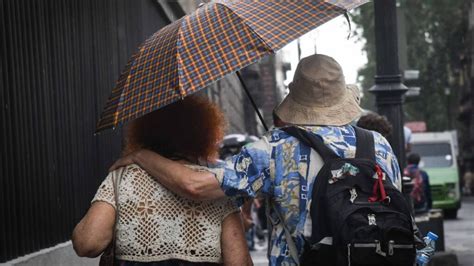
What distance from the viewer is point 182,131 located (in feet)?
14.6

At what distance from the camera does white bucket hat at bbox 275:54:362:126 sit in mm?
4344

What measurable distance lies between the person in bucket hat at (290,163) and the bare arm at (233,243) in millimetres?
121

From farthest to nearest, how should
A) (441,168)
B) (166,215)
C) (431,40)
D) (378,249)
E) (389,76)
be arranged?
1. (431,40)
2. (441,168)
3. (389,76)
4. (166,215)
5. (378,249)

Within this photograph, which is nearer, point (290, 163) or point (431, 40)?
point (290, 163)

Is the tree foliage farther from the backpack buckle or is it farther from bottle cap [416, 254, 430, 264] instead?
the backpack buckle

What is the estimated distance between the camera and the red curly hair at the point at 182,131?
444cm

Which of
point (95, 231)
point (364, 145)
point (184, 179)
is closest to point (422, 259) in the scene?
point (364, 145)

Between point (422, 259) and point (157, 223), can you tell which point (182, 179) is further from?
point (422, 259)

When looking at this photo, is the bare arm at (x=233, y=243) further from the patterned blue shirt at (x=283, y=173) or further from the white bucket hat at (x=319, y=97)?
the white bucket hat at (x=319, y=97)

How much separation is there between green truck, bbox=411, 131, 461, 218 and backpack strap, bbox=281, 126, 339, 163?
24.7 m

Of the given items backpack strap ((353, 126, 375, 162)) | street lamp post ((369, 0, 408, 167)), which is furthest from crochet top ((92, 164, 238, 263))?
street lamp post ((369, 0, 408, 167))

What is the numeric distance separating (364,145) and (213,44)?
766 mm

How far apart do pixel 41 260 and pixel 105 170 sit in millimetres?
2715

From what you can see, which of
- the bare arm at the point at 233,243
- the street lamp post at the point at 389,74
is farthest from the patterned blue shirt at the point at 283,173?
the street lamp post at the point at 389,74
